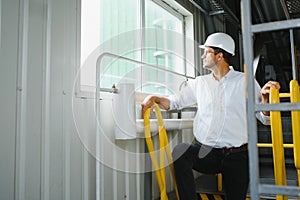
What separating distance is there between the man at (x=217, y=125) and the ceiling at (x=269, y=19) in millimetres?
855

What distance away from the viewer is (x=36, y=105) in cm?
146

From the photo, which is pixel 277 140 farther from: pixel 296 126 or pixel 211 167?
pixel 211 167

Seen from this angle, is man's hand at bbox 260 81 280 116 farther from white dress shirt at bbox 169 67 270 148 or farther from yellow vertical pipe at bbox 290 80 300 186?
white dress shirt at bbox 169 67 270 148

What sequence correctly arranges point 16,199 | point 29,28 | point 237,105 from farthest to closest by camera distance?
point 237,105, point 29,28, point 16,199

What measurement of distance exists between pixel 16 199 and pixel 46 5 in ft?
3.29

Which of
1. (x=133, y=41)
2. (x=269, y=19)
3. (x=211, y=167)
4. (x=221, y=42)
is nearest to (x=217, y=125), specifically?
(x=211, y=167)

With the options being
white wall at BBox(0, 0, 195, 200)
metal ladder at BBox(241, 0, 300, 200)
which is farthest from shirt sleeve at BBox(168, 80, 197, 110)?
metal ladder at BBox(241, 0, 300, 200)

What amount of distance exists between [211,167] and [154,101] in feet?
1.86

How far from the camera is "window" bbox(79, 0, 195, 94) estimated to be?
6.39 feet

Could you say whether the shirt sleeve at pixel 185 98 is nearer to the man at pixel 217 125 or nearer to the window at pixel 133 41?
the man at pixel 217 125

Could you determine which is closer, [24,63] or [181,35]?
[24,63]

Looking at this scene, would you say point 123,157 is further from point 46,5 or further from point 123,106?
point 46,5

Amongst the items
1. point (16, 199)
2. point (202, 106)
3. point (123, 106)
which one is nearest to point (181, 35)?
point (202, 106)

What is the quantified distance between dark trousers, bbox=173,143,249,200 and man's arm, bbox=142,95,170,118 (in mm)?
319
